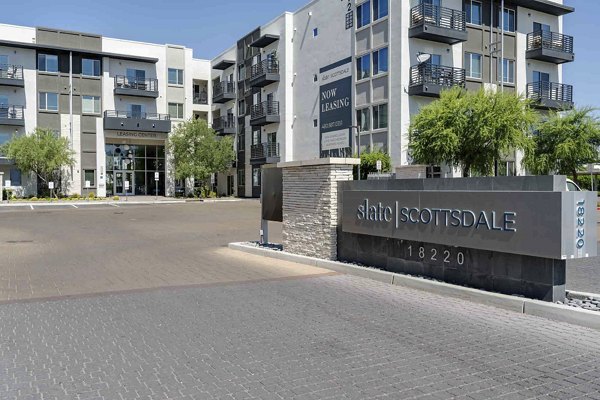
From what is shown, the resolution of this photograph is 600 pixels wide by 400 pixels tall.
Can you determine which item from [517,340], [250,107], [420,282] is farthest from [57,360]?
[250,107]

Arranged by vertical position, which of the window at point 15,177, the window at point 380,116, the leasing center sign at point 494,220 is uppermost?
the window at point 380,116

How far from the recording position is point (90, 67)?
50.8 m

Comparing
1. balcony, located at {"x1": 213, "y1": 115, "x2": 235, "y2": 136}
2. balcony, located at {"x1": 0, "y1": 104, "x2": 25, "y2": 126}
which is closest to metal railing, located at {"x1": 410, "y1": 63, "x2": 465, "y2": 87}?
balcony, located at {"x1": 213, "y1": 115, "x2": 235, "y2": 136}

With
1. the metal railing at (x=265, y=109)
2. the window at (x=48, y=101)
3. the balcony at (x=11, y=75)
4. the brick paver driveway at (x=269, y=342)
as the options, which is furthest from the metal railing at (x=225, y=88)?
the brick paver driveway at (x=269, y=342)

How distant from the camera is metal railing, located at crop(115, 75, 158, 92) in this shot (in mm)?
51812

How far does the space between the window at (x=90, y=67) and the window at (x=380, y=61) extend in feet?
102

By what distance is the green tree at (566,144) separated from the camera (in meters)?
27.4

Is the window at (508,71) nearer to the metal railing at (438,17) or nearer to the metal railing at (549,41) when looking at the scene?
the metal railing at (549,41)

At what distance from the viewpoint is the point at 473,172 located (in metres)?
27.2

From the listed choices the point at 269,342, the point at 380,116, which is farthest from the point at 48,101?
the point at 269,342

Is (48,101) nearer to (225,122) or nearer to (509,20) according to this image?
(225,122)

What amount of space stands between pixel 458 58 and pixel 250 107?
23.8 meters

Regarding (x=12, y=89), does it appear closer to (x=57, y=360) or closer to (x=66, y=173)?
(x=66, y=173)

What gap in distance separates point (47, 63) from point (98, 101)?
5579 millimetres
